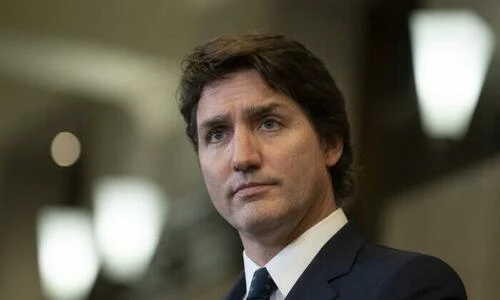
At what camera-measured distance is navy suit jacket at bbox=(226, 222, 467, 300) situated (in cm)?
134

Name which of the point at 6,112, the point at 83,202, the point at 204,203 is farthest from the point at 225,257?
the point at 6,112

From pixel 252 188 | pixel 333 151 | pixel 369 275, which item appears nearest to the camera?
pixel 369 275

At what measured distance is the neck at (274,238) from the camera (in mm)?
1574

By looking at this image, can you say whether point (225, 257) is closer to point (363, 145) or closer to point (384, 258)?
point (363, 145)

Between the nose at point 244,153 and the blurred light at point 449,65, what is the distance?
1.95m

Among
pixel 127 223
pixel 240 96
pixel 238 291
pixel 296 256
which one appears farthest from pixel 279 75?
pixel 127 223

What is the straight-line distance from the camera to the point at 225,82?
5.31ft

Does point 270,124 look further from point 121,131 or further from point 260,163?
point 121,131

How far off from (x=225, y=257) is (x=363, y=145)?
834 mm

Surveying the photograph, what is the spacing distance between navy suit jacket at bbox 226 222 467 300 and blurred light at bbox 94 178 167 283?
2.68 meters

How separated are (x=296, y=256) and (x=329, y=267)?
79mm

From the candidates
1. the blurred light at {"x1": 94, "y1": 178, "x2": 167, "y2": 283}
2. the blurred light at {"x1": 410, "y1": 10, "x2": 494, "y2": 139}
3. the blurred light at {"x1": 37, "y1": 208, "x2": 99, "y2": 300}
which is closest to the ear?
the blurred light at {"x1": 410, "y1": 10, "x2": 494, "y2": 139}

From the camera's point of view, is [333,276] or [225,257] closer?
[333,276]

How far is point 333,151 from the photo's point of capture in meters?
1.72
